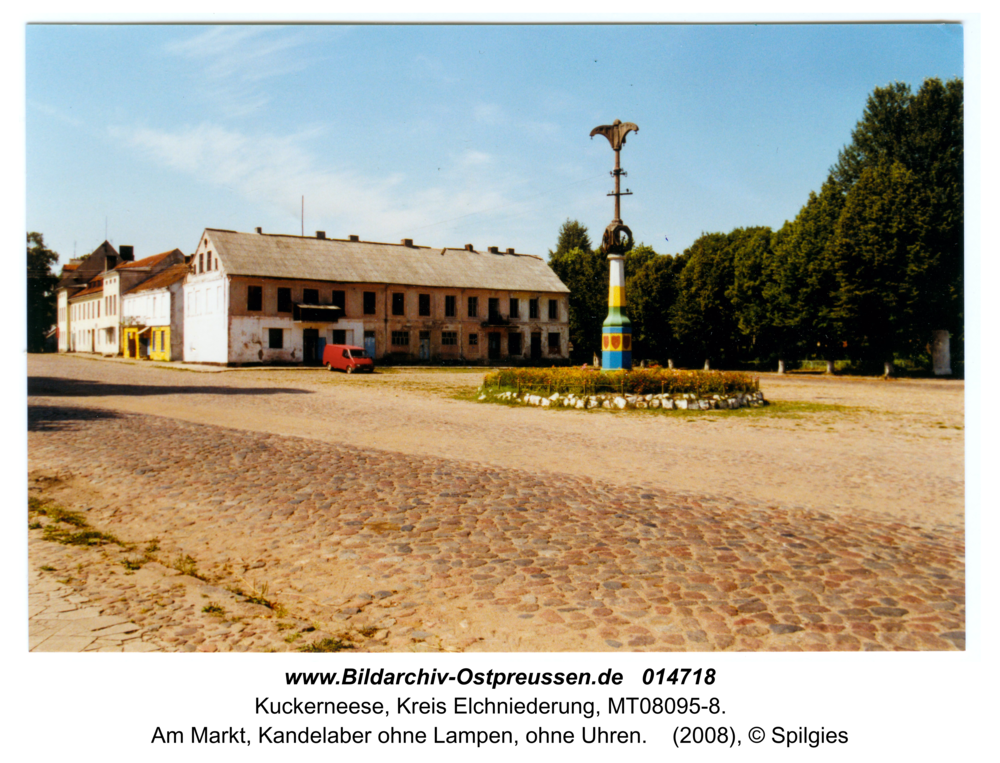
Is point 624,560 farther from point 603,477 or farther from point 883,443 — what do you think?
point 883,443

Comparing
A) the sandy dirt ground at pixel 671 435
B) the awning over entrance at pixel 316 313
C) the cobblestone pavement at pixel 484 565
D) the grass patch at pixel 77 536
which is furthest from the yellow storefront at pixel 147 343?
the grass patch at pixel 77 536

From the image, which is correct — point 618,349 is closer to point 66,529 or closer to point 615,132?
point 615,132

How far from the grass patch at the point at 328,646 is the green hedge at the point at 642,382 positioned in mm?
14396

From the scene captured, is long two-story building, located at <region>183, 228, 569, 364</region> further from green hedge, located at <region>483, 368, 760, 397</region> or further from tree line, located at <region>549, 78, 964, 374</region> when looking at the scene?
green hedge, located at <region>483, 368, 760, 397</region>

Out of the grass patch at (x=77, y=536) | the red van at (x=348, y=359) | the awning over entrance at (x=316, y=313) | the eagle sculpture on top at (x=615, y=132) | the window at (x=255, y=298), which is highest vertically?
the eagle sculpture on top at (x=615, y=132)

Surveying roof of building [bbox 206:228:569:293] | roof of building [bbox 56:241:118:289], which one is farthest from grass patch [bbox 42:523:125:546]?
roof of building [bbox 206:228:569:293]

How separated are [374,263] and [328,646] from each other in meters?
42.1

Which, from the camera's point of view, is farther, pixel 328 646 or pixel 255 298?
pixel 255 298

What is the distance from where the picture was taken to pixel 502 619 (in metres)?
4.04

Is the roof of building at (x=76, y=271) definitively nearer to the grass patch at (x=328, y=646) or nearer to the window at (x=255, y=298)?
the grass patch at (x=328, y=646)

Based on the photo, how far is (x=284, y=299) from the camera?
39.8 meters

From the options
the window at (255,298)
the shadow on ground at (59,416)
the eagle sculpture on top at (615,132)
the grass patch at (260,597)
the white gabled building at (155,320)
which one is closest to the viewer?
the grass patch at (260,597)

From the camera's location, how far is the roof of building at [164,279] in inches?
1583
